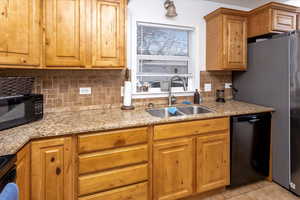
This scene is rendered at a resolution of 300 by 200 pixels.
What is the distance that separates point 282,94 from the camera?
204cm

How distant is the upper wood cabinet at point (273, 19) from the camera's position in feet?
7.15

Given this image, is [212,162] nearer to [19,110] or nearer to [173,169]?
[173,169]

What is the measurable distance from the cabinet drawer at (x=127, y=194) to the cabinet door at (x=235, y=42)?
6.26ft

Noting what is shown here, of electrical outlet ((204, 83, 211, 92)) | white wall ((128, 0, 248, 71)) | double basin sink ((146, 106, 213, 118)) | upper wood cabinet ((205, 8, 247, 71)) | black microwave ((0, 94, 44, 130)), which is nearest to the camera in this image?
black microwave ((0, 94, 44, 130))

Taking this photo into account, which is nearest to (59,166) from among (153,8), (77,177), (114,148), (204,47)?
(77,177)

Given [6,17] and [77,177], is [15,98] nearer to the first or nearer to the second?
[6,17]

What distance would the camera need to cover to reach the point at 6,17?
4.37 ft

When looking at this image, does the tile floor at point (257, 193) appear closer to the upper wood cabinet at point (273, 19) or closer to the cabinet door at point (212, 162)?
the cabinet door at point (212, 162)

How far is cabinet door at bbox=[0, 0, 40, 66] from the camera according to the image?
1333mm

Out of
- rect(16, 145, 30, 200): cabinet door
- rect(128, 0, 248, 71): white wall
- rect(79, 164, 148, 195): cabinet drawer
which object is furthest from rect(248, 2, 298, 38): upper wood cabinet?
rect(16, 145, 30, 200): cabinet door

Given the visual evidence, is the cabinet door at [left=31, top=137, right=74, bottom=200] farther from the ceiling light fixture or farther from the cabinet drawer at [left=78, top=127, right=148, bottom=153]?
the ceiling light fixture

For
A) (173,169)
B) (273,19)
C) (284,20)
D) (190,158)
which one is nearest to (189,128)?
(190,158)

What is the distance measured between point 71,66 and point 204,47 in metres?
1.95

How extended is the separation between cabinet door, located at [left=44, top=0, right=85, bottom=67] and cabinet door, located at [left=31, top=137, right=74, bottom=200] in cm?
76
